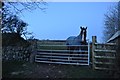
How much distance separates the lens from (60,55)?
1570 centimetres

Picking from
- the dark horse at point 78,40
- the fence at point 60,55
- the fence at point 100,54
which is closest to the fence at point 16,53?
the fence at point 60,55

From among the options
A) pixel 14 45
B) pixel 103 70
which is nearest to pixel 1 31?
pixel 14 45

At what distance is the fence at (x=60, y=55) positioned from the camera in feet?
48.0

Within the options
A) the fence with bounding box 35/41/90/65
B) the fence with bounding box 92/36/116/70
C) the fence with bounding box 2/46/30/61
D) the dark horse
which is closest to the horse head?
the dark horse

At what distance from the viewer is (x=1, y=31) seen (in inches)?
448

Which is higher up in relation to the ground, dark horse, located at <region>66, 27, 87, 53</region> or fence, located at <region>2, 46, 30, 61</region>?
dark horse, located at <region>66, 27, 87, 53</region>

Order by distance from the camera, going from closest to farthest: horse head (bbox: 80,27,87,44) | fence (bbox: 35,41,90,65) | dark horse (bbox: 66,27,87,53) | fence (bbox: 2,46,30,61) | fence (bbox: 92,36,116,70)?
fence (bbox: 92,36,116,70), fence (bbox: 2,46,30,61), fence (bbox: 35,41,90,65), dark horse (bbox: 66,27,87,53), horse head (bbox: 80,27,87,44)

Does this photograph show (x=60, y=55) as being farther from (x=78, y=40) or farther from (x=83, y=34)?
(x=83, y=34)

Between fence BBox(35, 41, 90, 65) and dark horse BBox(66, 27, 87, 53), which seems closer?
fence BBox(35, 41, 90, 65)

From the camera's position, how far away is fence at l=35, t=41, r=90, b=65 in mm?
14617

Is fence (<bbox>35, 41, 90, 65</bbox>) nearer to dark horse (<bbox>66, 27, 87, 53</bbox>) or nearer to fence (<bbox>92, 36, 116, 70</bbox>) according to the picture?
dark horse (<bbox>66, 27, 87, 53</bbox>)

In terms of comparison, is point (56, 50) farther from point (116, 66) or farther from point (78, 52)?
point (116, 66)

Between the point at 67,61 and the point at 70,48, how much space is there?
1.01m

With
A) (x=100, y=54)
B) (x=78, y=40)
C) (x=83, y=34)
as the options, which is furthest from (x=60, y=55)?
(x=100, y=54)
